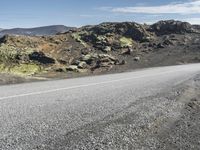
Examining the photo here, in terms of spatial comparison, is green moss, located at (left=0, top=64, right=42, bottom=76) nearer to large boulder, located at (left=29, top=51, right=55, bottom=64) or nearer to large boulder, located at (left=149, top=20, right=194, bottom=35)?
large boulder, located at (left=29, top=51, right=55, bottom=64)

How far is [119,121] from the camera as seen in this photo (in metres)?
8.71

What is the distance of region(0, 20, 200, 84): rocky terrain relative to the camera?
4038cm

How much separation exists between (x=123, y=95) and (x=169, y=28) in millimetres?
62680

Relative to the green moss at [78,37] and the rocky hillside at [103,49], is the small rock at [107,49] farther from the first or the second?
the green moss at [78,37]

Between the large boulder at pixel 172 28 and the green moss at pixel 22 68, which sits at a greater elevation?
the large boulder at pixel 172 28

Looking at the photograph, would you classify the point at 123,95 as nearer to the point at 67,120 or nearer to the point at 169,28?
the point at 67,120

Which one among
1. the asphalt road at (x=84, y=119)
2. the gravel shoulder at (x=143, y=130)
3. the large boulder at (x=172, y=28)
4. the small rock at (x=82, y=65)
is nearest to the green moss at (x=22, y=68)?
the small rock at (x=82, y=65)

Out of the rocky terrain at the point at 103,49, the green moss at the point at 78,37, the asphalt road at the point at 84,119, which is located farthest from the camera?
the green moss at the point at 78,37

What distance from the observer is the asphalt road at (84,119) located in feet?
22.5

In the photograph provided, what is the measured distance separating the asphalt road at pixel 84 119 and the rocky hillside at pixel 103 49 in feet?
71.6

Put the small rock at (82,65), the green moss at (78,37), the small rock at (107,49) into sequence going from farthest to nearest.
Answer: the green moss at (78,37), the small rock at (107,49), the small rock at (82,65)

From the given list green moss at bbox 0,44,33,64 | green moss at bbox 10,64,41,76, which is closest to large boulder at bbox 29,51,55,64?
green moss at bbox 0,44,33,64

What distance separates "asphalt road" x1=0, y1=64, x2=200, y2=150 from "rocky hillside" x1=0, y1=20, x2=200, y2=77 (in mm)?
21829

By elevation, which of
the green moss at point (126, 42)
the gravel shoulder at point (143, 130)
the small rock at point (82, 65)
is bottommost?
the small rock at point (82, 65)
